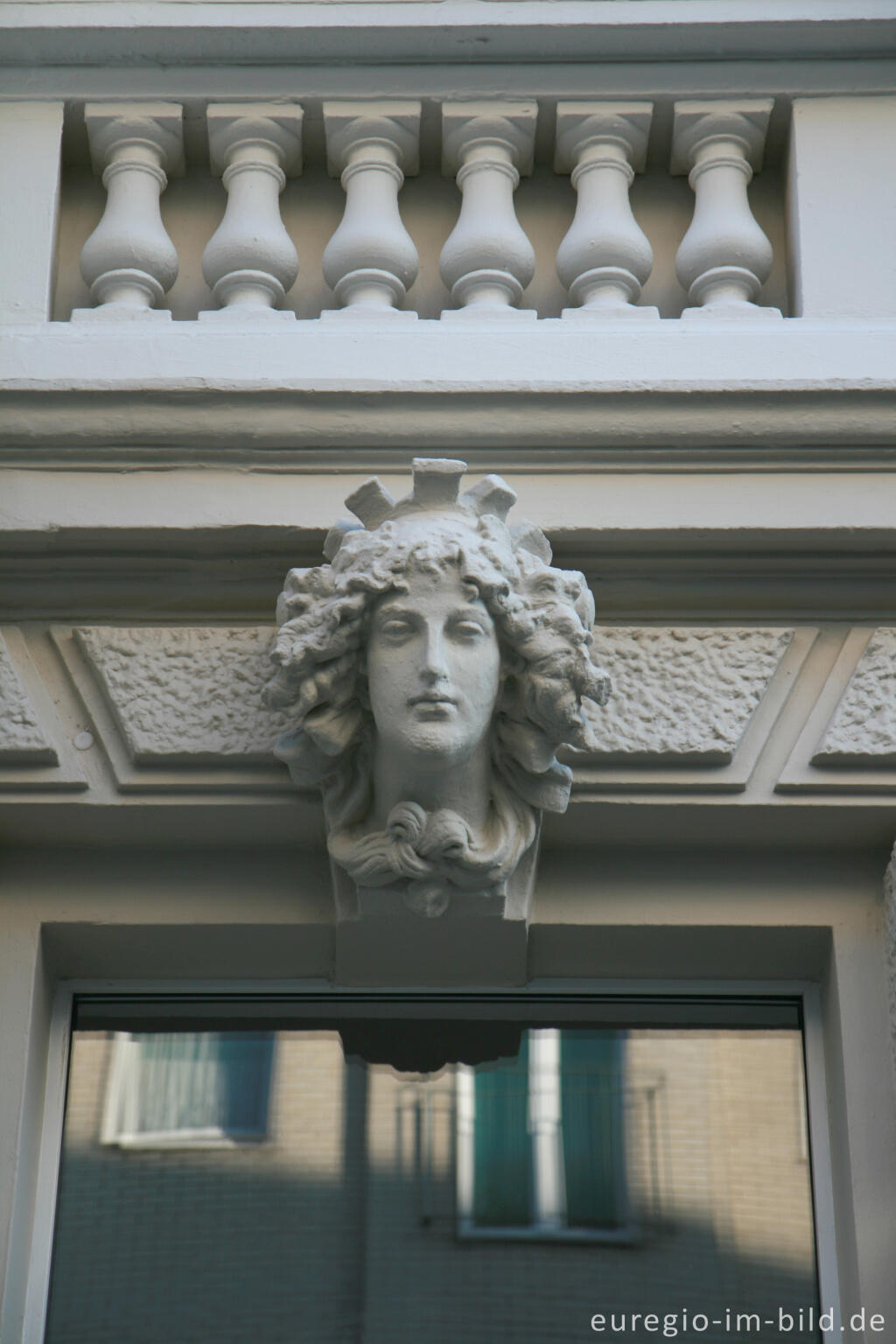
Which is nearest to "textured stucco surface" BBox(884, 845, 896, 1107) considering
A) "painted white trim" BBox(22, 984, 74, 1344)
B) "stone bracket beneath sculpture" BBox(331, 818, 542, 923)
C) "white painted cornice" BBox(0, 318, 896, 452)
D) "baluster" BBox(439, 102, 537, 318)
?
"stone bracket beneath sculpture" BBox(331, 818, 542, 923)

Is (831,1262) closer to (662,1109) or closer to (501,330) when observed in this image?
(662,1109)

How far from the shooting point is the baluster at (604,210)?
362cm

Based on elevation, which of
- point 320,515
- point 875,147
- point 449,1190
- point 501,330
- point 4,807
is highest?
point 875,147

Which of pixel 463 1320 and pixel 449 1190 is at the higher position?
pixel 449 1190

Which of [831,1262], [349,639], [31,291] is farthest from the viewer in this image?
[31,291]

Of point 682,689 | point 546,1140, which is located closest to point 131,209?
Answer: point 682,689

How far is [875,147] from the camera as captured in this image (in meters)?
3.72

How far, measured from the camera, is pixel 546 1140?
3426mm

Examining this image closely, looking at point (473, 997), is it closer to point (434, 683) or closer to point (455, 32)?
point (434, 683)

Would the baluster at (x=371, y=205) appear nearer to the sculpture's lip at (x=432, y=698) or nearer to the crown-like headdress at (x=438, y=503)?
the crown-like headdress at (x=438, y=503)

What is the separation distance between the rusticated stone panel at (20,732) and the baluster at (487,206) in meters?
1.01

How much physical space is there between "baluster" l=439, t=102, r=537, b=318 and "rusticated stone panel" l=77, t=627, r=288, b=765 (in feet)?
2.40

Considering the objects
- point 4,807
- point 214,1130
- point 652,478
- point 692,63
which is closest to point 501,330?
point 652,478

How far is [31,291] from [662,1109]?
1831 mm
